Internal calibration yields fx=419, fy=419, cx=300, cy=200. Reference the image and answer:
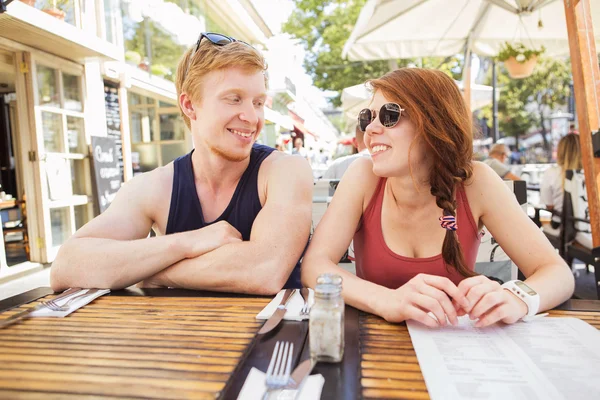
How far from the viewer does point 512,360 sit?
2.82ft

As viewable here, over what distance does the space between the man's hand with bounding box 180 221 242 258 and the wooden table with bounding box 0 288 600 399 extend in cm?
26

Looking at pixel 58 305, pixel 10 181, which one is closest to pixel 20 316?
pixel 58 305

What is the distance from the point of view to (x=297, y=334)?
1.00 meters

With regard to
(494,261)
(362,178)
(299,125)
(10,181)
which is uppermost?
(299,125)

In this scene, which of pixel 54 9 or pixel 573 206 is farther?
pixel 54 9

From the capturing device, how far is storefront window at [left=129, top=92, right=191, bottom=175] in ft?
27.4

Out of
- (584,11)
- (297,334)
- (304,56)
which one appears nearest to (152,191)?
(297,334)

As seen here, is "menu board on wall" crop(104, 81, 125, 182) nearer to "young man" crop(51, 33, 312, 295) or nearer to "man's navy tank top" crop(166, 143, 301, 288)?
"young man" crop(51, 33, 312, 295)

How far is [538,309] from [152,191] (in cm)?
148

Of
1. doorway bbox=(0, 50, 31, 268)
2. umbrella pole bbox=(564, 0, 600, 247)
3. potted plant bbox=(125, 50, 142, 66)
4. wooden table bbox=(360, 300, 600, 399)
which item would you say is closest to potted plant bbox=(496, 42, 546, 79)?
umbrella pole bbox=(564, 0, 600, 247)

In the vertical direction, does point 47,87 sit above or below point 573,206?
above

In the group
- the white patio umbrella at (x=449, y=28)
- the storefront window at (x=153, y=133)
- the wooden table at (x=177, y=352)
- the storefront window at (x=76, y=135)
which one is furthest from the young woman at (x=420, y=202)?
the storefront window at (x=153, y=133)

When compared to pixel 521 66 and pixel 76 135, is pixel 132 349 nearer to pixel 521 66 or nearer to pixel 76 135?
pixel 521 66

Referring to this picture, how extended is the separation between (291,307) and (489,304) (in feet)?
1.69
